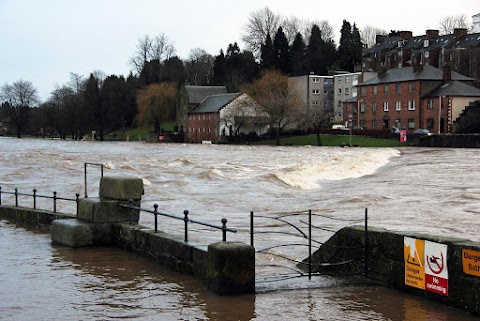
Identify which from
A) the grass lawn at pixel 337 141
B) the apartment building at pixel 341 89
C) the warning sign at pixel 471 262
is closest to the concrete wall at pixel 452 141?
the grass lawn at pixel 337 141

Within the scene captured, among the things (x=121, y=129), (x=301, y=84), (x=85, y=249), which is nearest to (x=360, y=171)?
(x=85, y=249)

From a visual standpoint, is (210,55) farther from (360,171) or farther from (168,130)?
(360,171)

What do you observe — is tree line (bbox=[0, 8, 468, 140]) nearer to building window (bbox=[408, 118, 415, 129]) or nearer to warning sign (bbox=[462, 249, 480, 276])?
building window (bbox=[408, 118, 415, 129])

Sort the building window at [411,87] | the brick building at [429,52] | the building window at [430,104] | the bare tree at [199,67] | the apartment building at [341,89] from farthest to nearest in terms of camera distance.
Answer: the bare tree at [199,67] → the apartment building at [341,89] → the brick building at [429,52] → the building window at [411,87] → the building window at [430,104]

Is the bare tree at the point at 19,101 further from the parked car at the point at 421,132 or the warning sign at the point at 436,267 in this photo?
the warning sign at the point at 436,267

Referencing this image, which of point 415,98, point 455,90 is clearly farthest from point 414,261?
point 415,98

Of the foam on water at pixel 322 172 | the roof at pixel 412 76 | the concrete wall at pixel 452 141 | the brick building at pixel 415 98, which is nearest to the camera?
the foam on water at pixel 322 172

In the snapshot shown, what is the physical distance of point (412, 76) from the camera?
300 ft

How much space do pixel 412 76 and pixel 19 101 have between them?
102 m

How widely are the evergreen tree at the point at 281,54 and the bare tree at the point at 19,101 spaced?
60.7 meters

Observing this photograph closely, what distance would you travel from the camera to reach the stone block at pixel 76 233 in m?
13.5

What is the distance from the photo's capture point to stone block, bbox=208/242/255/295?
31.7 feet

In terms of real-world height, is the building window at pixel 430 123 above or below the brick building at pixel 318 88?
below

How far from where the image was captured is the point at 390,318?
356 inches
